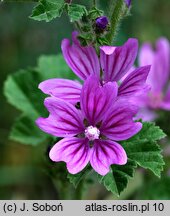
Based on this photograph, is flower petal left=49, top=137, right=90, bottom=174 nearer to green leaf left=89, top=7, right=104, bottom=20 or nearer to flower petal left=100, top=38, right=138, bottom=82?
flower petal left=100, top=38, right=138, bottom=82

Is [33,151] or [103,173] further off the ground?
[33,151]

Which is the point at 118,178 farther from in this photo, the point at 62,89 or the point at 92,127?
the point at 62,89

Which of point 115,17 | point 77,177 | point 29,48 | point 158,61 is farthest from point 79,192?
point 29,48

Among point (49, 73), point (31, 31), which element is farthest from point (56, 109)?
point (31, 31)

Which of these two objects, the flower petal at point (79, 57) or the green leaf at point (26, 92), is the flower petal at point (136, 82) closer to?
the flower petal at point (79, 57)

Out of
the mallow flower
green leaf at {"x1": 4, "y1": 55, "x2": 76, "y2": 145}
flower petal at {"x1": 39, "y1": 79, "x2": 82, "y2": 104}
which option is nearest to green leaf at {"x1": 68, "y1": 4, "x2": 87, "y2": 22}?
the mallow flower

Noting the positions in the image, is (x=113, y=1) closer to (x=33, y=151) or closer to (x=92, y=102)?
(x=92, y=102)

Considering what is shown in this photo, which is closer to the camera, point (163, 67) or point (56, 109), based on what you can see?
point (56, 109)

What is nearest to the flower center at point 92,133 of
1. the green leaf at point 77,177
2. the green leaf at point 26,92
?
the green leaf at point 77,177
